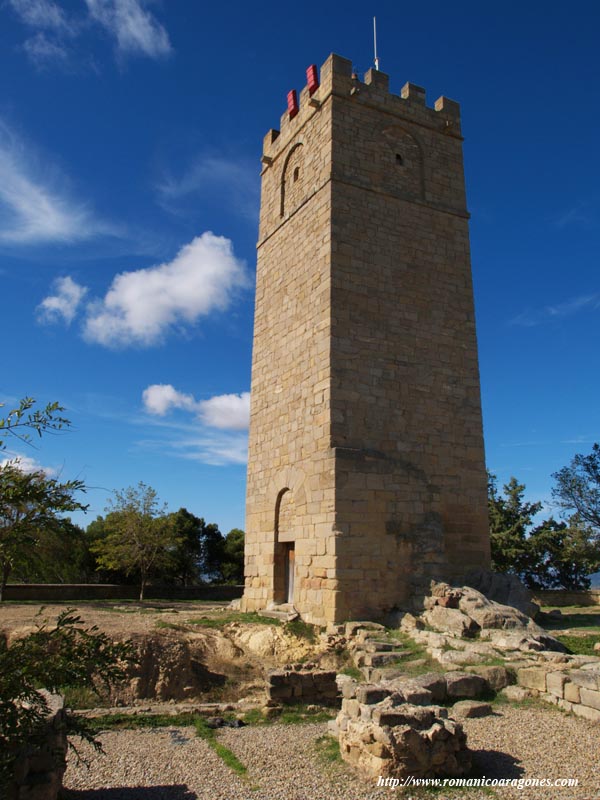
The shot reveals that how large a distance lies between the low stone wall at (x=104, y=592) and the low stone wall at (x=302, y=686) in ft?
43.9

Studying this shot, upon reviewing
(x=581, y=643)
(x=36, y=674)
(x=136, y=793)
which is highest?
(x=36, y=674)

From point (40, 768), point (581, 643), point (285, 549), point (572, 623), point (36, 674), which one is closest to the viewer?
point (36, 674)

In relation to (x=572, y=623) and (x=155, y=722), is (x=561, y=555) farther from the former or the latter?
(x=155, y=722)

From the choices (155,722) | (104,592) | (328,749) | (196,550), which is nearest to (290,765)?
(328,749)

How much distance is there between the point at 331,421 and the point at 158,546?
12966mm

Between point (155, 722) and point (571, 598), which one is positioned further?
point (571, 598)

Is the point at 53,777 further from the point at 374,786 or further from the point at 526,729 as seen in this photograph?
the point at 526,729

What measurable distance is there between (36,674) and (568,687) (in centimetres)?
537

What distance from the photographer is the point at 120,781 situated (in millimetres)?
4551

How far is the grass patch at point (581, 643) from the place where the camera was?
27.6 ft

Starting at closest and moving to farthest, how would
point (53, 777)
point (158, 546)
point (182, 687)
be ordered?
point (53, 777)
point (182, 687)
point (158, 546)

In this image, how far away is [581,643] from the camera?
9.01 metres

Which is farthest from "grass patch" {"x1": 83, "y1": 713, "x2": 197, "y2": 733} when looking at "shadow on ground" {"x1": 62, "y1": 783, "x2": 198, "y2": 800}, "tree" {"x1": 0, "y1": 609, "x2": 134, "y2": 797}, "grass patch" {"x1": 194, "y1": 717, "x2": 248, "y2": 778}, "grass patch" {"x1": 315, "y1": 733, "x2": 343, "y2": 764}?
"tree" {"x1": 0, "y1": 609, "x2": 134, "y2": 797}

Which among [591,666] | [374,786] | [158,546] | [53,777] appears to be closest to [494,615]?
[591,666]
